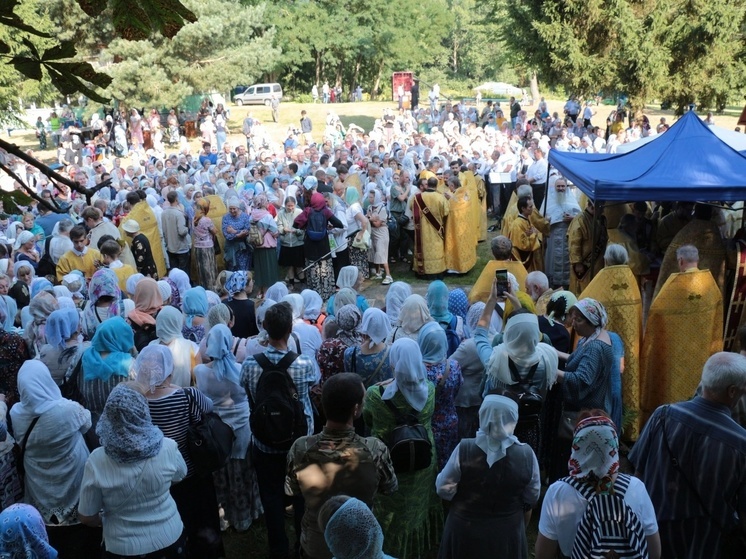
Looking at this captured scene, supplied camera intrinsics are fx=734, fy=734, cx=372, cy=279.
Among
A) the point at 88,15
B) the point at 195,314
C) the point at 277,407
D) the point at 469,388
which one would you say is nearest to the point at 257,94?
the point at 195,314

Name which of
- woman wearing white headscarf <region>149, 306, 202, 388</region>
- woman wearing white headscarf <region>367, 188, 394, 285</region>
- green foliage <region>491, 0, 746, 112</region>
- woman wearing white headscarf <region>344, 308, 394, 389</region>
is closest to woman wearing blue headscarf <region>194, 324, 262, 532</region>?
woman wearing white headscarf <region>149, 306, 202, 388</region>

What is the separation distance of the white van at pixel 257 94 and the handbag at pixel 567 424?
139 ft

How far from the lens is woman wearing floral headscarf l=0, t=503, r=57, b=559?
9.45ft

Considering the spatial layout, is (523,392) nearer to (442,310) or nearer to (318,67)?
(442,310)

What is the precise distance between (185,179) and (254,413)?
11839 millimetres

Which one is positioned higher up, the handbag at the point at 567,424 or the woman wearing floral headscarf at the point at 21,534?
the woman wearing floral headscarf at the point at 21,534

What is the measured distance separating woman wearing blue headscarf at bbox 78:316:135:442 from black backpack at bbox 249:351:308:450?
3.07ft

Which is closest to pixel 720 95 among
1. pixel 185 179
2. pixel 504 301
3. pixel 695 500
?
pixel 185 179

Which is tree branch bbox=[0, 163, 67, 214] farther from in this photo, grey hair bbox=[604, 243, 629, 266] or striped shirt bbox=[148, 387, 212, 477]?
grey hair bbox=[604, 243, 629, 266]

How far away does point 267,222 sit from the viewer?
428 inches

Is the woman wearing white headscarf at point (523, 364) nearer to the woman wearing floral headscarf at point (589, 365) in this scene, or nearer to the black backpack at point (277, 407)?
the woman wearing floral headscarf at point (589, 365)

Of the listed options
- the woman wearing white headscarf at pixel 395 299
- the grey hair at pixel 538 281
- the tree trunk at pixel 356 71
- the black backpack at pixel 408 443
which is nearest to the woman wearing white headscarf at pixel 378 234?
the grey hair at pixel 538 281

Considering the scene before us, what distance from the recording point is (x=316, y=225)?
10516 millimetres

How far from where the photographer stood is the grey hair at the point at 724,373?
347cm
